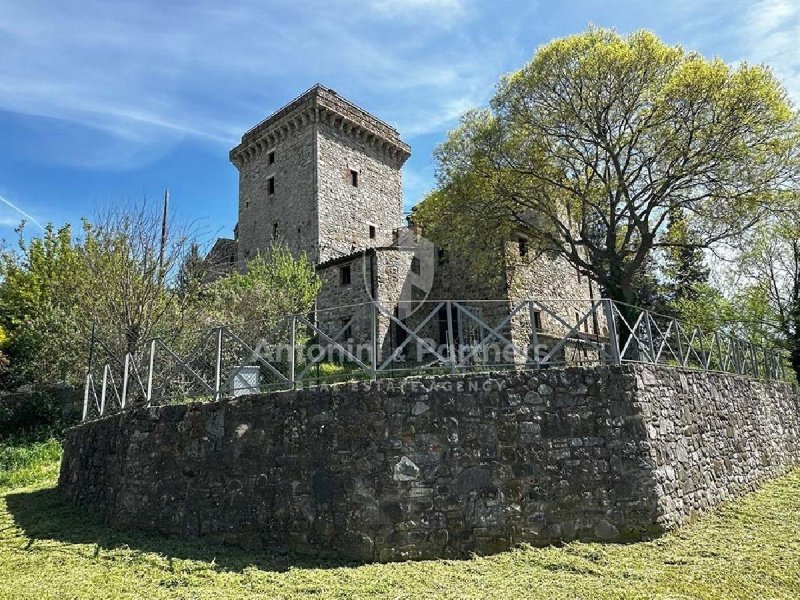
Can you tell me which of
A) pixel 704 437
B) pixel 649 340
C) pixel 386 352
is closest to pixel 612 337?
pixel 649 340

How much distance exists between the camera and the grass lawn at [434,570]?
177 inches

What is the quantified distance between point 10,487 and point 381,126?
22.2 m

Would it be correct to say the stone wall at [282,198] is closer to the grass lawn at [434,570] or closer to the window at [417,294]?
the window at [417,294]

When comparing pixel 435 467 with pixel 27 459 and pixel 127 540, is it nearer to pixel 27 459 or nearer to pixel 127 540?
pixel 127 540

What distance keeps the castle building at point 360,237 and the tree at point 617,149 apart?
2.49m

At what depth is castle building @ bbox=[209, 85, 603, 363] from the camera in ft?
60.6

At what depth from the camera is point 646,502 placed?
5508mm

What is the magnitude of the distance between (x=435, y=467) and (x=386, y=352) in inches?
506

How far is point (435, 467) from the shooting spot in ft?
18.4

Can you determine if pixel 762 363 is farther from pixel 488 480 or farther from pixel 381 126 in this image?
pixel 381 126

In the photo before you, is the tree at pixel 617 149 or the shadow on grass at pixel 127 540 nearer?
the shadow on grass at pixel 127 540

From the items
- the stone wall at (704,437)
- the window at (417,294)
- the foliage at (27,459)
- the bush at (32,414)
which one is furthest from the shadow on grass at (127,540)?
the window at (417,294)

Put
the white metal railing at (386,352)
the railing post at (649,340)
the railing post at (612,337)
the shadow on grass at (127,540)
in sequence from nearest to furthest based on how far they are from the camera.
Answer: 1. the shadow on grass at (127,540)
2. the railing post at (612,337)
3. the white metal railing at (386,352)
4. the railing post at (649,340)

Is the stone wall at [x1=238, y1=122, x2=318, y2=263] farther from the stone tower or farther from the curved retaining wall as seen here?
the curved retaining wall
